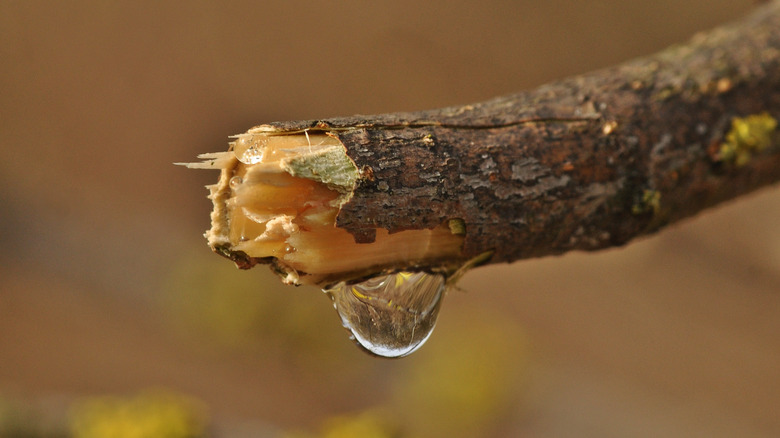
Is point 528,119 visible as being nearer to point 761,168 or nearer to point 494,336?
point 761,168

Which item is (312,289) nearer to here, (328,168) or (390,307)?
(390,307)

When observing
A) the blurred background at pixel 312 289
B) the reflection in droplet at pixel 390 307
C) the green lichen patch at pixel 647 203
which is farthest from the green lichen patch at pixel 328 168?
the blurred background at pixel 312 289

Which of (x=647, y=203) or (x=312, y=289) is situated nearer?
(x=647, y=203)

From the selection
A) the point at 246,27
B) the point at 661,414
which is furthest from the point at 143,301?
the point at 661,414

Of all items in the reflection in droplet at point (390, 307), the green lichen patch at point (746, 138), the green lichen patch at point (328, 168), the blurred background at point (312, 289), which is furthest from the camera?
the blurred background at point (312, 289)

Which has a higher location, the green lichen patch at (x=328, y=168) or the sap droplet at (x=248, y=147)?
the sap droplet at (x=248, y=147)

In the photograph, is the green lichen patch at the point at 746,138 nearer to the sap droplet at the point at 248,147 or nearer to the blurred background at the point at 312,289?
the sap droplet at the point at 248,147

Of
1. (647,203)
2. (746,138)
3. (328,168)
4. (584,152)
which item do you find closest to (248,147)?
(328,168)
